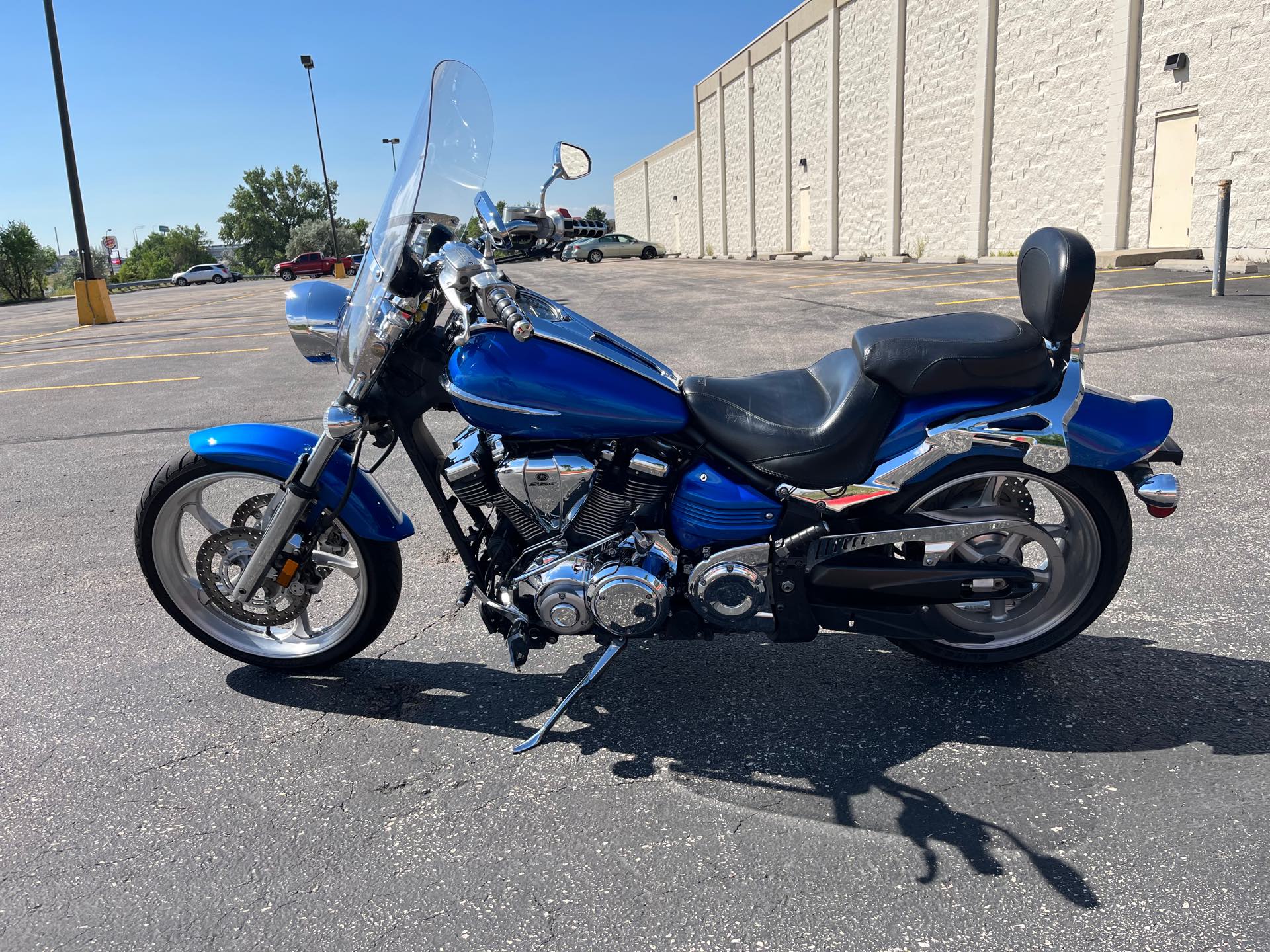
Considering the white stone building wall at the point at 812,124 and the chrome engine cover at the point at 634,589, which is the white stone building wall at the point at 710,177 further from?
the chrome engine cover at the point at 634,589

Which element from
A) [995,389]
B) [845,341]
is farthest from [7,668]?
[845,341]

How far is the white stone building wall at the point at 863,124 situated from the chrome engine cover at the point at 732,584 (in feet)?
87.0

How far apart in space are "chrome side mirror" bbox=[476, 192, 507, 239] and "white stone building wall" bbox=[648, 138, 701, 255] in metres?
49.4

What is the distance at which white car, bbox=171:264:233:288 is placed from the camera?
2381 inches

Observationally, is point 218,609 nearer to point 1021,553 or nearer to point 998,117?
point 1021,553

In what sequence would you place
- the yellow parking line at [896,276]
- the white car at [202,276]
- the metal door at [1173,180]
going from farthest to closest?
the white car at [202,276], the yellow parking line at [896,276], the metal door at [1173,180]

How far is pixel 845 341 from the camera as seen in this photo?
9.44 metres

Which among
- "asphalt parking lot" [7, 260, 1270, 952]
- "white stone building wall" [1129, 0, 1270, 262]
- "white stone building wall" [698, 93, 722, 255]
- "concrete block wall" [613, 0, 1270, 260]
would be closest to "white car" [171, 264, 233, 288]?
"white stone building wall" [698, 93, 722, 255]

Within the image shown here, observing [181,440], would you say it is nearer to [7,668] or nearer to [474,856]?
[7,668]

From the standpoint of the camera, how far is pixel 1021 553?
9.47 ft

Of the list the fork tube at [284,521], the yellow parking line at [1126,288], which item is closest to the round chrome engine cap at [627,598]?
the fork tube at [284,521]

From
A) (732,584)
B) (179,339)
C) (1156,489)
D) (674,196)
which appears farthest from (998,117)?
(674,196)

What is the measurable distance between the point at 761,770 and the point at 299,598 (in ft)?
5.64

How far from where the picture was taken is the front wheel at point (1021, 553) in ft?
8.79
